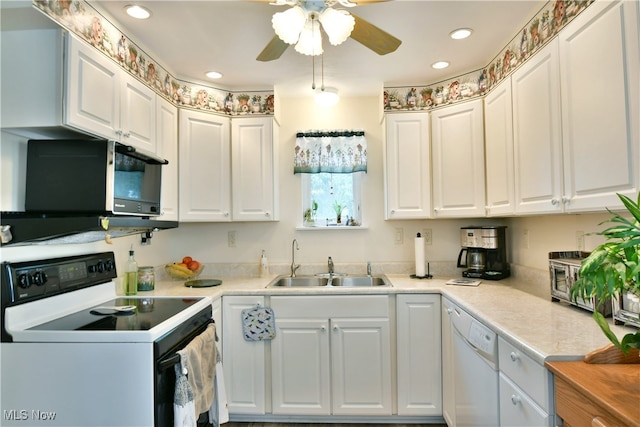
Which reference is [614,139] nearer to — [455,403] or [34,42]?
[455,403]

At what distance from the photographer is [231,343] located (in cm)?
242

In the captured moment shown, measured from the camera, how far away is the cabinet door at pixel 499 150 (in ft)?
7.03

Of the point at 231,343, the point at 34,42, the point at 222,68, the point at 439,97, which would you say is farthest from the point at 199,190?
the point at 439,97

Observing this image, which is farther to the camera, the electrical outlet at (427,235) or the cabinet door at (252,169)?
the electrical outlet at (427,235)

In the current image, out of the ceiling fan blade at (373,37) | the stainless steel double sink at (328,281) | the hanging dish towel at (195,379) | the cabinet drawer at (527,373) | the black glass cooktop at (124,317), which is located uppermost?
the ceiling fan blade at (373,37)

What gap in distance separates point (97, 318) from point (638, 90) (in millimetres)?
2372

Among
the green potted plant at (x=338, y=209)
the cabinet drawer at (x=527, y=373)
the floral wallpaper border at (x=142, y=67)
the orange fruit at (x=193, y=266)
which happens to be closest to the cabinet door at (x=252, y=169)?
the floral wallpaper border at (x=142, y=67)

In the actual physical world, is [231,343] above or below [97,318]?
below

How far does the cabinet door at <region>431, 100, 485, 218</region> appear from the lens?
2.53 m

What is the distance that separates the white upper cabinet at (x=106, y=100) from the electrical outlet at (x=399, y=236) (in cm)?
201

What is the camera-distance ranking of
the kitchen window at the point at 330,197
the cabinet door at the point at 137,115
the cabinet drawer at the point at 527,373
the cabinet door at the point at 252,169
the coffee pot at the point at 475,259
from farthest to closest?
the kitchen window at the point at 330,197 < the cabinet door at the point at 252,169 < the coffee pot at the point at 475,259 < the cabinet door at the point at 137,115 < the cabinet drawer at the point at 527,373

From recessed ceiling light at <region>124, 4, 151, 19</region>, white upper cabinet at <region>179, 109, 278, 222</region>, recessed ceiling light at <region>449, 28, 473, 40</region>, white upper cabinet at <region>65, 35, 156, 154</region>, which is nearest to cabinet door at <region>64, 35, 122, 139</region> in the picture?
white upper cabinet at <region>65, 35, 156, 154</region>

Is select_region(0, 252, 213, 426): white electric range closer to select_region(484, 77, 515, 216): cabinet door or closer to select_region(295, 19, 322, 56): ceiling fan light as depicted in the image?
select_region(295, 19, 322, 56): ceiling fan light

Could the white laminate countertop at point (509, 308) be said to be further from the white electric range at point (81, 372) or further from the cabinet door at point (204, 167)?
the white electric range at point (81, 372)
